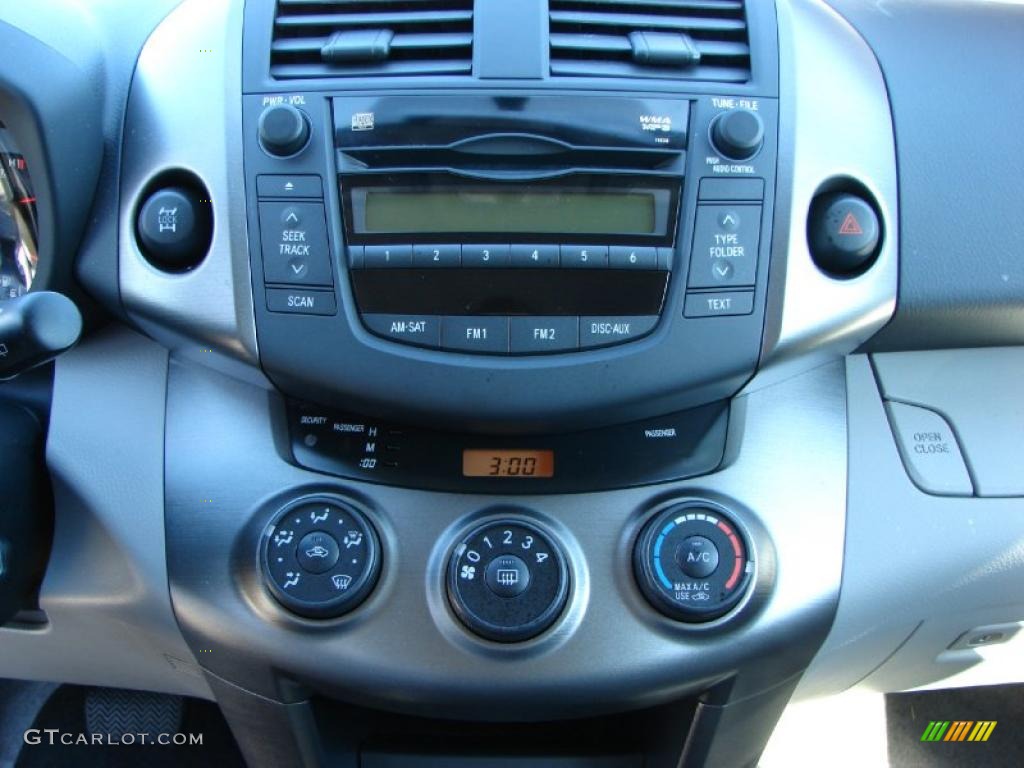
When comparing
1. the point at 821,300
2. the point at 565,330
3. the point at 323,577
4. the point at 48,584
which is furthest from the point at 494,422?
the point at 48,584

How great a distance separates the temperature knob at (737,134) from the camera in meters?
0.90

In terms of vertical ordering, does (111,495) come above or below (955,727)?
above

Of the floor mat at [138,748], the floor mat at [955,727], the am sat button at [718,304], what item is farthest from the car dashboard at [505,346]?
the floor mat at [955,727]

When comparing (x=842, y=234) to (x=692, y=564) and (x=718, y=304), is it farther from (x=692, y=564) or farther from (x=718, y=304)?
(x=692, y=564)

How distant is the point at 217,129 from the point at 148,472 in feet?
1.21

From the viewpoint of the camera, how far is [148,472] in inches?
38.6

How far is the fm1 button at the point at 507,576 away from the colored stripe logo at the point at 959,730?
1204 millimetres

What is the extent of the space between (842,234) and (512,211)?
34 centimetres

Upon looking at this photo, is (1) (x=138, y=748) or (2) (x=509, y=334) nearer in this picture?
(2) (x=509, y=334)

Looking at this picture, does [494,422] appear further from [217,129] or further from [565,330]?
[217,129]

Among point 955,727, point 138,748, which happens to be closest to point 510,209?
point 138,748

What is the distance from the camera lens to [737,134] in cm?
90

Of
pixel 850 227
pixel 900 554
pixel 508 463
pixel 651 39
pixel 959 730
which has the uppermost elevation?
pixel 651 39

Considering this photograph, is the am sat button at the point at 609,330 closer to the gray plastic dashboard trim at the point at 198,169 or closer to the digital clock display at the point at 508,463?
the digital clock display at the point at 508,463
